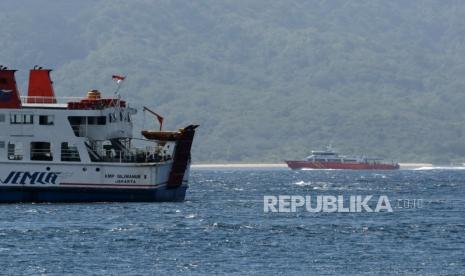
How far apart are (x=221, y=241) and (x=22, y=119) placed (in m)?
25.5

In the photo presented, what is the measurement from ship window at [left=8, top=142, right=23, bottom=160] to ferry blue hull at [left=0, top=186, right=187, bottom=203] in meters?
1.88

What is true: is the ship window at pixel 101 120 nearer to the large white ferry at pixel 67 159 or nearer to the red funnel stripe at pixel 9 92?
the large white ferry at pixel 67 159

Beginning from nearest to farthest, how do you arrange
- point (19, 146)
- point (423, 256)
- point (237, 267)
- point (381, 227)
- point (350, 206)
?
point (237, 267)
point (423, 256)
point (381, 227)
point (19, 146)
point (350, 206)

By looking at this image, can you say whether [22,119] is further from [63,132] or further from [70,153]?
[70,153]

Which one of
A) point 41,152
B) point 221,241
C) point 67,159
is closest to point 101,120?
point 67,159

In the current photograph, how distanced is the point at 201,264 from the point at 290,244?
8382 millimetres

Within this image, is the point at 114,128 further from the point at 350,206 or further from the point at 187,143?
the point at 350,206

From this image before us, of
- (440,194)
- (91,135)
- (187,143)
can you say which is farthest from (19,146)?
(440,194)

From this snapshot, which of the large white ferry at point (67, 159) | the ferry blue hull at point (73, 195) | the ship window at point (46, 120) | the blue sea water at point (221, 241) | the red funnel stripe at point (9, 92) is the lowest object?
the blue sea water at point (221, 241)

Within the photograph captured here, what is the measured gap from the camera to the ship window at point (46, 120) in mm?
89750

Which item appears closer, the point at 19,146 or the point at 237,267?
the point at 237,267

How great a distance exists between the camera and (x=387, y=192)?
12725cm

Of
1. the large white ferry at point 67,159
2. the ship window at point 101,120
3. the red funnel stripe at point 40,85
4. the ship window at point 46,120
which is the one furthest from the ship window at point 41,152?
the red funnel stripe at point 40,85

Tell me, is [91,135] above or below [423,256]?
above
